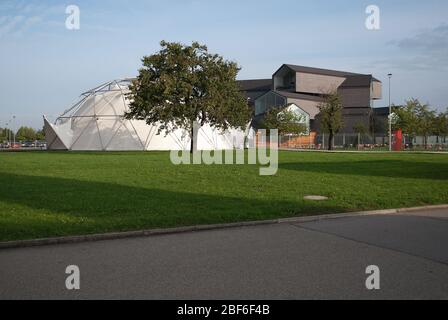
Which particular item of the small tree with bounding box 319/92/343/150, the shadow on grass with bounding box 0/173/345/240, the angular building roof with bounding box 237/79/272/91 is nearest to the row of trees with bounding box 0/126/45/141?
the angular building roof with bounding box 237/79/272/91

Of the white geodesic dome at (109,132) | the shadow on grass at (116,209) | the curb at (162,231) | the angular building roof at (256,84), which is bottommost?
the curb at (162,231)

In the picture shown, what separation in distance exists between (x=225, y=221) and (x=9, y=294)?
17.0 ft

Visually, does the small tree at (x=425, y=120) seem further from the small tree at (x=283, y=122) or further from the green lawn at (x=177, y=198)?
the green lawn at (x=177, y=198)

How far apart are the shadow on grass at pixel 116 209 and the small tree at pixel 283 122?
190 ft

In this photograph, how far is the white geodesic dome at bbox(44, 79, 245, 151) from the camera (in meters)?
57.6

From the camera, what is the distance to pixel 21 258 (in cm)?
718

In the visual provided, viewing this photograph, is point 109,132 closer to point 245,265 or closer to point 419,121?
point 419,121

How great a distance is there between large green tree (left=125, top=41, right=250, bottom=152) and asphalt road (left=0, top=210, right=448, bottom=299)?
98.3 feet

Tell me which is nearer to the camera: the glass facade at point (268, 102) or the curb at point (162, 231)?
the curb at point (162, 231)

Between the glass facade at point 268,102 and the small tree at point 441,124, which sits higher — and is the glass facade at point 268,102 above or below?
above

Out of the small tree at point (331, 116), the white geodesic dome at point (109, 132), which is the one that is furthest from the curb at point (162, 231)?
the small tree at point (331, 116)

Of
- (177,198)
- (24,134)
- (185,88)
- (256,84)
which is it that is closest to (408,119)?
(185,88)

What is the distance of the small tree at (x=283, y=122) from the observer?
71.4 m

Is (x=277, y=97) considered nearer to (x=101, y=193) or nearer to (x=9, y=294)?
(x=101, y=193)
